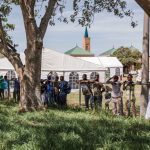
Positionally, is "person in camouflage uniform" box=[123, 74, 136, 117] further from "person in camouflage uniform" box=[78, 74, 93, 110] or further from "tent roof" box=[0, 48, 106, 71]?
"tent roof" box=[0, 48, 106, 71]

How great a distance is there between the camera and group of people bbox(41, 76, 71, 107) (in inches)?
786

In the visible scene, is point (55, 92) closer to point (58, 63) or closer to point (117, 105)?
point (117, 105)

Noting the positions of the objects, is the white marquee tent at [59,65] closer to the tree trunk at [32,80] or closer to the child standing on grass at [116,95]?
the tree trunk at [32,80]

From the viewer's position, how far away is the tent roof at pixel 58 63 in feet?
118

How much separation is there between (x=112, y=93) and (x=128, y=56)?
80308 mm

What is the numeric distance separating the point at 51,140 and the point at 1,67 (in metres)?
28.8

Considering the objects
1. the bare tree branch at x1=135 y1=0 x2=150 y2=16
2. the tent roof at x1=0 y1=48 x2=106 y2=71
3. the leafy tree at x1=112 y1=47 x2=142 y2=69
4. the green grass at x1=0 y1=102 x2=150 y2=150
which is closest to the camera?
the bare tree branch at x1=135 y1=0 x2=150 y2=16

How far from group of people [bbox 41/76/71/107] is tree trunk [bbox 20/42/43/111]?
1.32 meters

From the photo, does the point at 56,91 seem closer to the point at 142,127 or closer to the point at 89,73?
the point at 142,127

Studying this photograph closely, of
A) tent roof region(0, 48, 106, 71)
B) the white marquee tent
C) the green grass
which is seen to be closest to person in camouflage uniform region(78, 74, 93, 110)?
the green grass

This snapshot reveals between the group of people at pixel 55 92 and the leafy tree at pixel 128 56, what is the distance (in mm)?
72987

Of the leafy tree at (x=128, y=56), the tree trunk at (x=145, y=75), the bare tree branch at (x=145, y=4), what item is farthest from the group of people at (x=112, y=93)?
the leafy tree at (x=128, y=56)

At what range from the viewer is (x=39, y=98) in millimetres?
18688

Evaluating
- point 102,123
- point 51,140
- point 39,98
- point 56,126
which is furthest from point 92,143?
point 39,98
